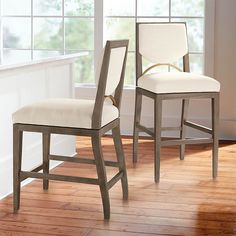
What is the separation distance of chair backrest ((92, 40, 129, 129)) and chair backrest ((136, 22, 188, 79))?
1.05 meters

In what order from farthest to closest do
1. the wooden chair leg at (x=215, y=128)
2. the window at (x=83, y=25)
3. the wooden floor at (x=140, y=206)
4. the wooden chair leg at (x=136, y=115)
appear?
1. the window at (x=83, y=25)
2. the wooden chair leg at (x=136, y=115)
3. the wooden chair leg at (x=215, y=128)
4. the wooden floor at (x=140, y=206)

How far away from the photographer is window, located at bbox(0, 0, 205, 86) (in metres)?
5.81

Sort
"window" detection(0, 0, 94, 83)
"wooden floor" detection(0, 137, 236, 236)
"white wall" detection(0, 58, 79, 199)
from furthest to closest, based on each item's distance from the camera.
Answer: "window" detection(0, 0, 94, 83) < "white wall" detection(0, 58, 79, 199) < "wooden floor" detection(0, 137, 236, 236)

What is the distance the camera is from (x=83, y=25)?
19.8ft

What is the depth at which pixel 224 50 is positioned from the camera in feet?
18.6

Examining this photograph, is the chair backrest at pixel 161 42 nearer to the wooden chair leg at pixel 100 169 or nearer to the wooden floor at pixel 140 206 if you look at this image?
the wooden floor at pixel 140 206

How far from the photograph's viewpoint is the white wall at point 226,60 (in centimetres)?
562

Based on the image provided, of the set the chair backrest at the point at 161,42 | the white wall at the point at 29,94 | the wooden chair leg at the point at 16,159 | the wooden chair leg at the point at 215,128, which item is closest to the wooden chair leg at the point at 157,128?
the wooden chair leg at the point at 215,128

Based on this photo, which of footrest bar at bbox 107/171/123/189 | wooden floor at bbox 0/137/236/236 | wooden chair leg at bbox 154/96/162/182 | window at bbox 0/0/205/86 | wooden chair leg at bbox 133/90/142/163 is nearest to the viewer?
wooden floor at bbox 0/137/236/236

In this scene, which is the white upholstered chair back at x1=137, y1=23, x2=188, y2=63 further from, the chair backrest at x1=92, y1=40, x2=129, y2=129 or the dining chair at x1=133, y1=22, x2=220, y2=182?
the chair backrest at x1=92, y1=40, x2=129, y2=129

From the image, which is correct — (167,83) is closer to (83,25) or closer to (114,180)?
(114,180)

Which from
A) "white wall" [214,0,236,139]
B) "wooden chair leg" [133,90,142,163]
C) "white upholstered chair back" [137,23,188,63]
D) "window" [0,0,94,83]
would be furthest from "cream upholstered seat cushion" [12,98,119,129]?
"window" [0,0,94,83]

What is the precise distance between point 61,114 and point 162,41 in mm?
1592

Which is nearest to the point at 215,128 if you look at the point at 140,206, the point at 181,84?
the point at 181,84
